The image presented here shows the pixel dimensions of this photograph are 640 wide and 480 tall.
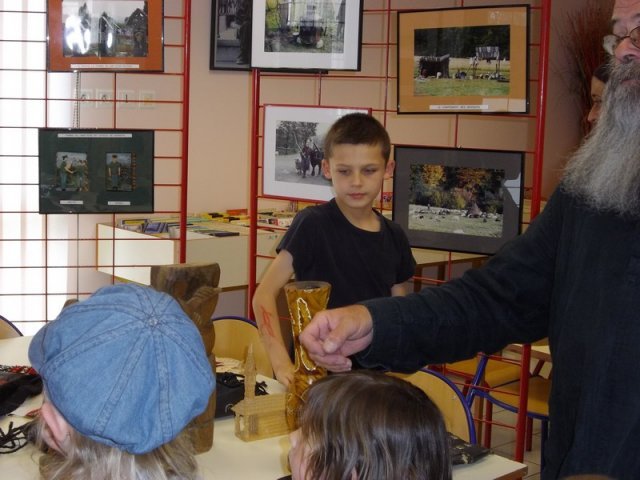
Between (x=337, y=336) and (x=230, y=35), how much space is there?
449 cm

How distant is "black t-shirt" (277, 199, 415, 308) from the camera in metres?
2.91

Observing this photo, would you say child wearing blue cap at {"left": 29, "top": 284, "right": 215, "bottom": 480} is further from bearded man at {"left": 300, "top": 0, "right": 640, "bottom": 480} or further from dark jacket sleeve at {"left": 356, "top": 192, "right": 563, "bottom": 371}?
dark jacket sleeve at {"left": 356, "top": 192, "right": 563, "bottom": 371}

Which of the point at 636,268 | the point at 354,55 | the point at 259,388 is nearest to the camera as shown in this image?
the point at 636,268

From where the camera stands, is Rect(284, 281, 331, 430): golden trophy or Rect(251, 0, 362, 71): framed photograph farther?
Rect(251, 0, 362, 71): framed photograph

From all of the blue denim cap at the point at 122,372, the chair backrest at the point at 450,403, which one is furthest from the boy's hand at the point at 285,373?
the blue denim cap at the point at 122,372

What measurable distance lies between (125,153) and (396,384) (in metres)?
2.70

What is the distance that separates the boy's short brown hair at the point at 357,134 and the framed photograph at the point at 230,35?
2.93m

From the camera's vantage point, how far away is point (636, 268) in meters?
1.62

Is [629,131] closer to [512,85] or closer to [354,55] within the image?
[512,85]

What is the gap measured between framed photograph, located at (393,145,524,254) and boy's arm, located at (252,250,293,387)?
0.82 m

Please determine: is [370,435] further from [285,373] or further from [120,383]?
[285,373]

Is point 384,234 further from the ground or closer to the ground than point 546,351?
further from the ground

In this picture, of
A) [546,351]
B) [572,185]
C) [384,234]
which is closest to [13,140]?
[384,234]

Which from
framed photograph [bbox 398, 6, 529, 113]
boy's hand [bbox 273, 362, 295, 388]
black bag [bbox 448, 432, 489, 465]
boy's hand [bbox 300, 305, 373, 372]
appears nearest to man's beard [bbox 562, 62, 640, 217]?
boy's hand [bbox 300, 305, 373, 372]
